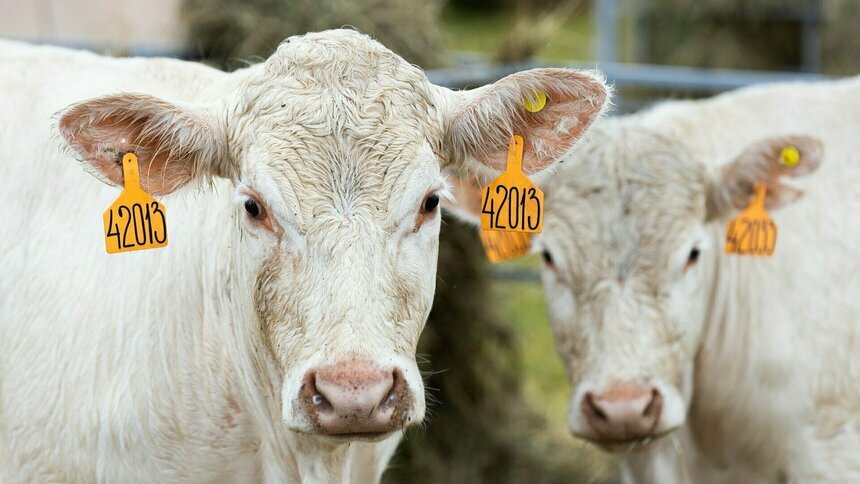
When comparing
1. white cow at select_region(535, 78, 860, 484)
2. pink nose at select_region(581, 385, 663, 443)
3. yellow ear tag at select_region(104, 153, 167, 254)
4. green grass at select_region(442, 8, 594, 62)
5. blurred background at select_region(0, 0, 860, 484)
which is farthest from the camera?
green grass at select_region(442, 8, 594, 62)

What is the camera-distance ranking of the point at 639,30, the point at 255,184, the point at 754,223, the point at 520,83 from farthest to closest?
the point at 639,30, the point at 754,223, the point at 520,83, the point at 255,184

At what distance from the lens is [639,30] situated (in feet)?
35.2

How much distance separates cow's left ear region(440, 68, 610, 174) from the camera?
10.6 feet

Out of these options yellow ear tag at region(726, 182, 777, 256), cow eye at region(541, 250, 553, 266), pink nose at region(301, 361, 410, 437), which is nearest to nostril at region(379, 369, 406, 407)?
pink nose at region(301, 361, 410, 437)

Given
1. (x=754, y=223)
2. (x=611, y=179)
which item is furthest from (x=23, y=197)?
(x=754, y=223)

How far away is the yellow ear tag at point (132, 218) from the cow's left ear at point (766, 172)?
225 centimetres

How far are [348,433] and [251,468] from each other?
2.56ft

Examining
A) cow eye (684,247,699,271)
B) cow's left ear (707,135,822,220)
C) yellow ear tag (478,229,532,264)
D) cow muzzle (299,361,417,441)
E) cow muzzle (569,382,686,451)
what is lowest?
cow muzzle (569,382,686,451)

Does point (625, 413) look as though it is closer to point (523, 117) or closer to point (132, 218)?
point (523, 117)

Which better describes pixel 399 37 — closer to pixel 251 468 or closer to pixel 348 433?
pixel 251 468

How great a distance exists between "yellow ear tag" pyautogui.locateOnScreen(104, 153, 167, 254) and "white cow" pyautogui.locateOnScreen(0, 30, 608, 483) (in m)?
0.04

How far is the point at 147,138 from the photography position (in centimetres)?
313

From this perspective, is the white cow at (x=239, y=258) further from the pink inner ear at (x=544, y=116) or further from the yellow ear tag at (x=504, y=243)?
the yellow ear tag at (x=504, y=243)

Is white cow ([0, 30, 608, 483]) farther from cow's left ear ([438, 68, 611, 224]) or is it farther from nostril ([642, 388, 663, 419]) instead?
nostril ([642, 388, 663, 419])
